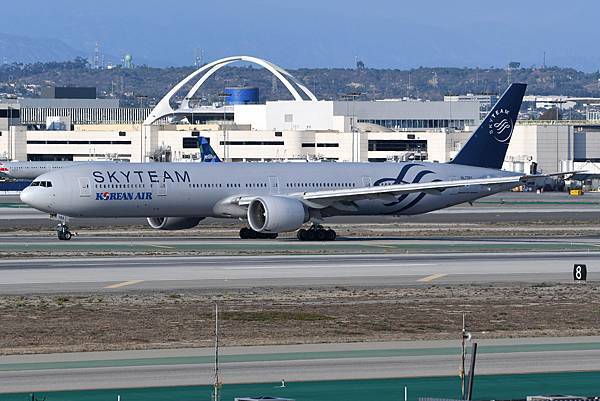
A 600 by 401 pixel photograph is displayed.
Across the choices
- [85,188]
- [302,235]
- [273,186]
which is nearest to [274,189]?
[273,186]

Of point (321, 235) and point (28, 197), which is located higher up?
point (28, 197)

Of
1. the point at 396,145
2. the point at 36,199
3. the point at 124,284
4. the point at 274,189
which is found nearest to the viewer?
the point at 124,284

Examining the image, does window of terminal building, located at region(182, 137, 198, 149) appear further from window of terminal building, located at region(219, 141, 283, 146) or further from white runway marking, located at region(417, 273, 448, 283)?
white runway marking, located at region(417, 273, 448, 283)

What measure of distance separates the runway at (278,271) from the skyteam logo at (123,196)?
32.8 feet

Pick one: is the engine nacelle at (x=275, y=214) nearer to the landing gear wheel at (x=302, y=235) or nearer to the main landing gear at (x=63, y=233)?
the landing gear wheel at (x=302, y=235)

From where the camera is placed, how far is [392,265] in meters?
55.9

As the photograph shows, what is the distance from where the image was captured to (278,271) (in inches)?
2092

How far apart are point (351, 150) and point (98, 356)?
510 ft

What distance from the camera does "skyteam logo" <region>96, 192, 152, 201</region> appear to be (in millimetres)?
68000

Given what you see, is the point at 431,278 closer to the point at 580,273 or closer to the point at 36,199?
the point at 580,273

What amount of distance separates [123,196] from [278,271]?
17373mm

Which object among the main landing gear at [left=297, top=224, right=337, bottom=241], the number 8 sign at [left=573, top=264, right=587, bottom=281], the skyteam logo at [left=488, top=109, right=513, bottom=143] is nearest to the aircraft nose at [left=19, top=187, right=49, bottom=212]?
the main landing gear at [left=297, top=224, right=337, bottom=241]

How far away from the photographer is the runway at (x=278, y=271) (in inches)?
1907

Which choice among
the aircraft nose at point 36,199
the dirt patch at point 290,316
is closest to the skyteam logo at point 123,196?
the aircraft nose at point 36,199
